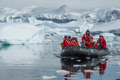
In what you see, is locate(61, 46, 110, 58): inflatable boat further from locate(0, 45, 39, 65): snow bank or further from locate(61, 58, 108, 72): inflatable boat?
locate(0, 45, 39, 65): snow bank

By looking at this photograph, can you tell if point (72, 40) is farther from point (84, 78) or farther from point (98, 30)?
point (98, 30)

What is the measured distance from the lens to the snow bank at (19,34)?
1009 inches

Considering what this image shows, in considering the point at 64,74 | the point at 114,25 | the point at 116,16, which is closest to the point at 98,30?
the point at 114,25

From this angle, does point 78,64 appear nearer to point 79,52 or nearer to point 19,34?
point 79,52

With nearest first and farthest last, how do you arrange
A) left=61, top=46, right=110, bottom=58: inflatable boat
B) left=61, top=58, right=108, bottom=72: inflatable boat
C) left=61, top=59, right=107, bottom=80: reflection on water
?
left=61, top=59, right=107, bottom=80: reflection on water, left=61, top=58, right=108, bottom=72: inflatable boat, left=61, top=46, right=110, bottom=58: inflatable boat

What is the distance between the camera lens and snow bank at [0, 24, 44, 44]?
1009 inches

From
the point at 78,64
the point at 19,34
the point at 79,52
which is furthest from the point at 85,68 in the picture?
the point at 19,34

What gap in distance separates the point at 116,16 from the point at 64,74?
93847 millimetres

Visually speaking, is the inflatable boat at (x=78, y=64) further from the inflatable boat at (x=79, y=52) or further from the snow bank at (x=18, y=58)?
the snow bank at (x=18, y=58)

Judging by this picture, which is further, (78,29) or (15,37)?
(78,29)

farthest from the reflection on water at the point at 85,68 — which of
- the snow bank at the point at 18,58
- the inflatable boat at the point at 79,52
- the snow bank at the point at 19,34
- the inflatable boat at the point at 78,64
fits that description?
the snow bank at the point at 19,34

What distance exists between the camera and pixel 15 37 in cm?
2583

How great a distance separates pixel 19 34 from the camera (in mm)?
26406

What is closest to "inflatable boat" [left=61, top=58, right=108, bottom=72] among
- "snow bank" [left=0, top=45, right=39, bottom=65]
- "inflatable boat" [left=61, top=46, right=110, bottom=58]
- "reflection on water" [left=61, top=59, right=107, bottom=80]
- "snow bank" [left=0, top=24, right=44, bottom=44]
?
"reflection on water" [left=61, top=59, right=107, bottom=80]
